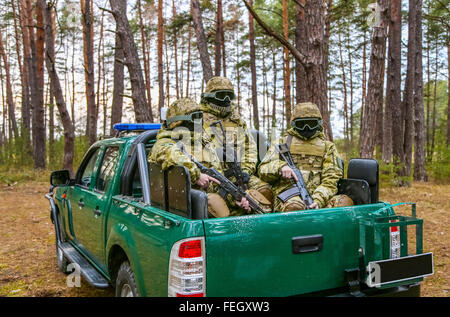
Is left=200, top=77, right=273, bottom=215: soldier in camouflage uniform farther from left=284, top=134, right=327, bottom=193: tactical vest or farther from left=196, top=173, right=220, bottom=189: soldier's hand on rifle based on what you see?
left=196, top=173, right=220, bottom=189: soldier's hand on rifle

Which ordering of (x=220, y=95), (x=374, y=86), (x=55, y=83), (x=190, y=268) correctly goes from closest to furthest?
(x=190, y=268) < (x=220, y=95) < (x=374, y=86) < (x=55, y=83)

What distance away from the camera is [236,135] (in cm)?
457

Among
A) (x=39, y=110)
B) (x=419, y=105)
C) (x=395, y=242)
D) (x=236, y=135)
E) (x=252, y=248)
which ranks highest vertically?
(x=39, y=110)

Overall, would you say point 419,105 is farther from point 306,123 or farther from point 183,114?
point 183,114

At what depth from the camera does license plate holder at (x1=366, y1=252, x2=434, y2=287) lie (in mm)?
2566

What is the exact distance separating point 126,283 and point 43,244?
4.64m

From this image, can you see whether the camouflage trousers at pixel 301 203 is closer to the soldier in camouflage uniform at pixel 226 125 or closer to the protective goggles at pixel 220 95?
the soldier in camouflage uniform at pixel 226 125

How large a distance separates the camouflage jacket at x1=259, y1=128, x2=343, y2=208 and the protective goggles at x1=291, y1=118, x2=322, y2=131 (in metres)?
0.09

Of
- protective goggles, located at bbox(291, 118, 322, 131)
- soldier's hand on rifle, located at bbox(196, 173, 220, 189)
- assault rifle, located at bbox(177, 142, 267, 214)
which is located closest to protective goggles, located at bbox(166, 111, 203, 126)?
assault rifle, located at bbox(177, 142, 267, 214)

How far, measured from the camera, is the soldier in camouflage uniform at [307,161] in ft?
12.9

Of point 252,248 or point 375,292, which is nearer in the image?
point 252,248

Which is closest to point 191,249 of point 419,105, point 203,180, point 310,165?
point 203,180

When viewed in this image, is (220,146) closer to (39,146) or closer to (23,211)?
(23,211)
